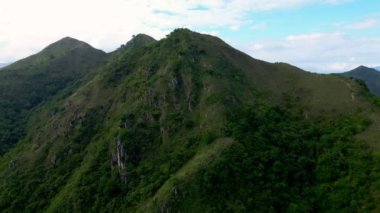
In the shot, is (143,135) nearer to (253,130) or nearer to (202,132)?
(202,132)

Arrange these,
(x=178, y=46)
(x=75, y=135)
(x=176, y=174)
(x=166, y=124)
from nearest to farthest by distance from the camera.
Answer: (x=176, y=174) → (x=166, y=124) → (x=75, y=135) → (x=178, y=46)

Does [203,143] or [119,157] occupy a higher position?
[203,143]

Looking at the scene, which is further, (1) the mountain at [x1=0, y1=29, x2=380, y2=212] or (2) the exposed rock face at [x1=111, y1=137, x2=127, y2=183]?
(2) the exposed rock face at [x1=111, y1=137, x2=127, y2=183]

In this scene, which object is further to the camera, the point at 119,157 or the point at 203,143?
the point at 119,157

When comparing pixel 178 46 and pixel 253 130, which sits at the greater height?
pixel 178 46

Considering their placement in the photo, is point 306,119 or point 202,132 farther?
point 306,119

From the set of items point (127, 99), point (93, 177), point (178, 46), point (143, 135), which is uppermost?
point (178, 46)

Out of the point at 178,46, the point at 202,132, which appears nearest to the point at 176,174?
the point at 202,132

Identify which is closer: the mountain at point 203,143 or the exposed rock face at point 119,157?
the mountain at point 203,143
